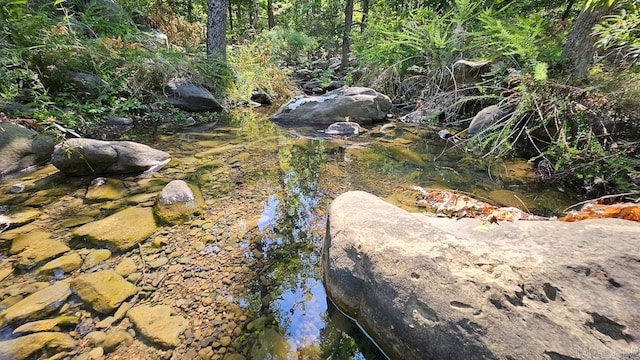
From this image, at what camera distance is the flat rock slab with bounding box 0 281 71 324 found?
155 cm

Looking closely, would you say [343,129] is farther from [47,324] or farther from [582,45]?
[47,324]

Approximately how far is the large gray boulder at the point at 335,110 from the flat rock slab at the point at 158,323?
4735mm

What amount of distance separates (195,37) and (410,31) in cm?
600

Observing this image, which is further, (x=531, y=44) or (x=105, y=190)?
(x=531, y=44)

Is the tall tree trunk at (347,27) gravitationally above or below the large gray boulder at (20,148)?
above

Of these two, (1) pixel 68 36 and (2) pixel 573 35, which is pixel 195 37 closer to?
(1) pixel 68 36

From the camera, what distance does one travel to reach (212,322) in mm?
1596

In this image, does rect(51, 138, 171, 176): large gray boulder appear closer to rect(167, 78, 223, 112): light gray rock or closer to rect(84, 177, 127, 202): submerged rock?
rect(84, 177, 127, 202): submerged rock

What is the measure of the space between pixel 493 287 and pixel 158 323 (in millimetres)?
1547

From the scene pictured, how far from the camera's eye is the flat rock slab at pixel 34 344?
4.39 ft

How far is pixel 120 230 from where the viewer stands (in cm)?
227

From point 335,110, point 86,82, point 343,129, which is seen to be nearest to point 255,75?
point 335,110

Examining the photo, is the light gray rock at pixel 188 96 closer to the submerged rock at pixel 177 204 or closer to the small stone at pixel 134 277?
the submerged rock at pixel 177 204

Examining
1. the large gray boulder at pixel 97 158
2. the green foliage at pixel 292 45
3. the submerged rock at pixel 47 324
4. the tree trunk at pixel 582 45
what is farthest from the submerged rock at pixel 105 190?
the green foliage at pixel 292 45
